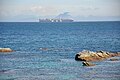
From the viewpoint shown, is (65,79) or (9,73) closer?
(65,79)

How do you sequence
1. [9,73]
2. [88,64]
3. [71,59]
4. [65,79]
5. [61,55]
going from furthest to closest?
[61,55], [71,59], [88,64], [9,73], [65,79]

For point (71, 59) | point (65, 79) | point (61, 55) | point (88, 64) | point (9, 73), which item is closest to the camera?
point (65, 79)

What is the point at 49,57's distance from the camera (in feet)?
234

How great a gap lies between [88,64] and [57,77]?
36.3 feet

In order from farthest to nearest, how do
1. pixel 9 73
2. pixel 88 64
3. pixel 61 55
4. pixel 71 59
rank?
1. pixel 61 55
2. pixel 71 59
3. pixel 88 64
4. pixel 9 73

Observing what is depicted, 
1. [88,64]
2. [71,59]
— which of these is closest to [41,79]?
[88,64]

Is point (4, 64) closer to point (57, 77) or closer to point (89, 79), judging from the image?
point (57, 77)

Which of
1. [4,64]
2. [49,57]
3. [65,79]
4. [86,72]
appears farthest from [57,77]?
[49,57]

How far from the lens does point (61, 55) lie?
7494 cm

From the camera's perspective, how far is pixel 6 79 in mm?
49250

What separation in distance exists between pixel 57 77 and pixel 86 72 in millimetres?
5871

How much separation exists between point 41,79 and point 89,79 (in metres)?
6.71

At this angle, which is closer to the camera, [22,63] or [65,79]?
[65,79]

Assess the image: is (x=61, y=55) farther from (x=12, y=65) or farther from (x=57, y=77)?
(x=57, y=77)
